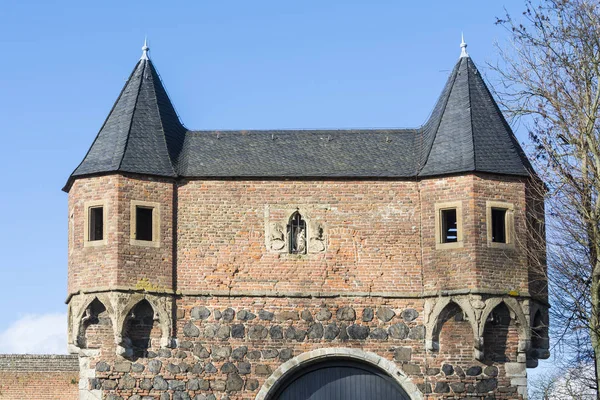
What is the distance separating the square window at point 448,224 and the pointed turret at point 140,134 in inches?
231

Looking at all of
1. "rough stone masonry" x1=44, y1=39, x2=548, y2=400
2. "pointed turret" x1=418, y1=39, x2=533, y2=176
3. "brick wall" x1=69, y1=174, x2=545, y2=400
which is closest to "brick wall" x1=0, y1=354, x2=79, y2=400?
"rough stone masonry" x1=44, y1=39, x2=548, y2=400

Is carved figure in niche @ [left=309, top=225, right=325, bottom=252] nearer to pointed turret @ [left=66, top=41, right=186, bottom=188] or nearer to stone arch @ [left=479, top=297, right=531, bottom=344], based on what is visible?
pointed turret @ [left=66, top=41, right=186, bottom=188]

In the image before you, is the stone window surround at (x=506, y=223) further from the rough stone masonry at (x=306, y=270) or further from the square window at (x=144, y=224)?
Answer: the square window at (x=144, y=224)

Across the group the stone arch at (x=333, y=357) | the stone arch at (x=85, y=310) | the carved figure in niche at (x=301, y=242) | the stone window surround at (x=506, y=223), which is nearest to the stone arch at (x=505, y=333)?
the stone window surround at (x=506, y=223)

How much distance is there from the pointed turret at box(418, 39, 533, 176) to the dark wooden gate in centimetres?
445

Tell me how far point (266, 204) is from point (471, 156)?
4.54 metres

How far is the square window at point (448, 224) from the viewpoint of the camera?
99.2 feet

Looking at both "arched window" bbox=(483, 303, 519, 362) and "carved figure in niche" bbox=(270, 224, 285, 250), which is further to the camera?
"carved figure in niche" bbox=(270, 224, 285, 250)

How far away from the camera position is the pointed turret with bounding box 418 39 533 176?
30141mm

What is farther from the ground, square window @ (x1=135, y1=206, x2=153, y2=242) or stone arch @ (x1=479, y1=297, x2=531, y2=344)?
square window @ (x1=135, y1=206, x2=153, y2=242)

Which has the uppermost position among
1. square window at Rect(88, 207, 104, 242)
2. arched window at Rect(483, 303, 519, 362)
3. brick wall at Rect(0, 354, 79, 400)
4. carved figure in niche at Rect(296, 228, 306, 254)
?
square window at Rect(88, 207, 104, 242)

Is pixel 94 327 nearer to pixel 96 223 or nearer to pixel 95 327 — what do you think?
pixel 95 327

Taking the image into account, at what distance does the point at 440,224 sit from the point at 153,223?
20.1 feet

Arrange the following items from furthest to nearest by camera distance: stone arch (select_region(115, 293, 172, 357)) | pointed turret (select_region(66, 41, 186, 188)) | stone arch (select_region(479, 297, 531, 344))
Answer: pointed turret (select_region(66, 41, 186, 188)) < stone arch (select_region(115, 293, 172, 357)) < stone arch (select_region(479, 297, 531, 344))
